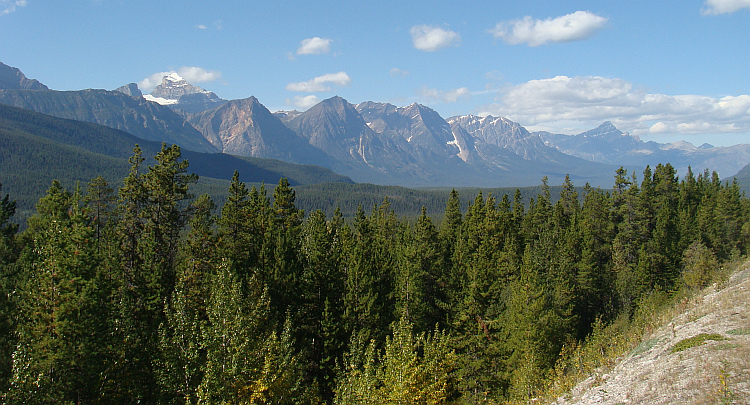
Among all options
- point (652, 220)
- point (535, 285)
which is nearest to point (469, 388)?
point (535, 285)

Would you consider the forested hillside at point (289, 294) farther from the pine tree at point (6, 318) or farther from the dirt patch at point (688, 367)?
the dirt patch at point (688, 367)

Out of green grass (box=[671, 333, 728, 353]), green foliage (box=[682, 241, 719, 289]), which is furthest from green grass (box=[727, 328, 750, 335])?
green foliage (box=[682, 241, 719, 289])

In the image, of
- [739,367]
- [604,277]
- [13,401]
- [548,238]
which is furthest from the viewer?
[604,277]

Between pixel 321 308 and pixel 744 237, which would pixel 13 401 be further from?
pixel 744 237

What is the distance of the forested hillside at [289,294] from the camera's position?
23.6 m

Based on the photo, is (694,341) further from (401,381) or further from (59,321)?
(59,321)

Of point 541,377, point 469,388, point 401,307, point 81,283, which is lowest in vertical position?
point 469,388

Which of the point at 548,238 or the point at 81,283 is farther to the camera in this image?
the point at 548,238

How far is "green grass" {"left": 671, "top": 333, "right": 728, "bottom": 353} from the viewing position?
62.0 ft

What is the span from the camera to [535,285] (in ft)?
121

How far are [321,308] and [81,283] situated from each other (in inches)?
716

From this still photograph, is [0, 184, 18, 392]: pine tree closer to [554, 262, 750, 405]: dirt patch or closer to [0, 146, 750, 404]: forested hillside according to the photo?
[0, 146, 750, 404]: forested hillside

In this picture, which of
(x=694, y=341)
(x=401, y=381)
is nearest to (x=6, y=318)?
(x=401, y=381)

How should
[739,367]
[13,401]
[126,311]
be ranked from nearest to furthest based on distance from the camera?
[739,367]
[13,401]
[126,311]
